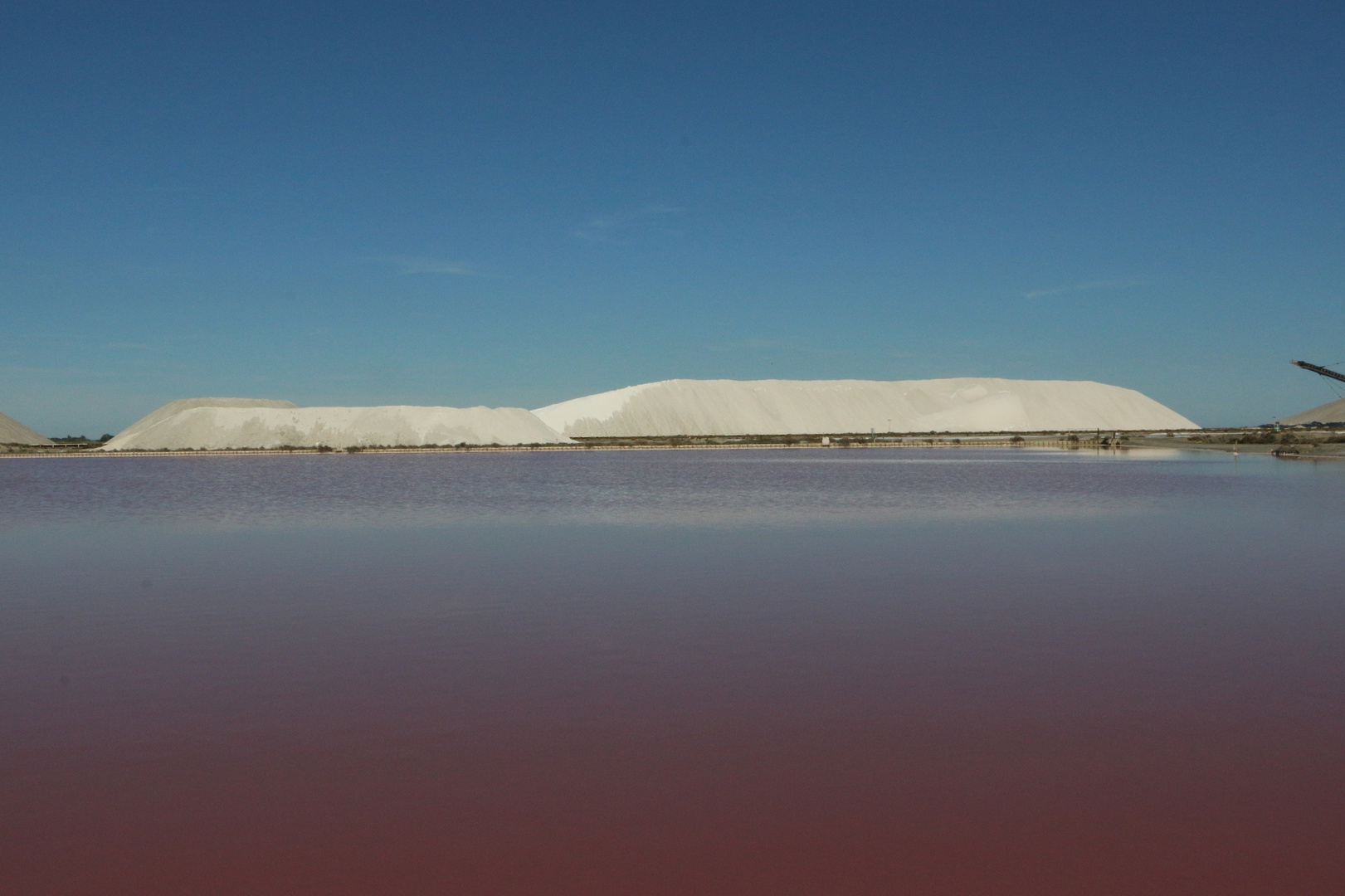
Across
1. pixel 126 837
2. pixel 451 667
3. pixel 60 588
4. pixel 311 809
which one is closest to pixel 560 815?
pixel 311 809

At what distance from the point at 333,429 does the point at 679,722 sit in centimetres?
12484

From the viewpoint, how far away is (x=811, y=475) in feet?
155

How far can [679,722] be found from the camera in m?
7.14

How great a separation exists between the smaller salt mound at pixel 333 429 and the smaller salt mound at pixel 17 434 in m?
66.9

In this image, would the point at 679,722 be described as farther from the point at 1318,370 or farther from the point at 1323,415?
the point at 1323,415

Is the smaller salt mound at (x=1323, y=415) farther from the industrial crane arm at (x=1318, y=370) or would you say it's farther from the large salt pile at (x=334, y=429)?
the large salt pile at (x=334, y=429)

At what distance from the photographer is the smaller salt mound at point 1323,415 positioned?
141 metres

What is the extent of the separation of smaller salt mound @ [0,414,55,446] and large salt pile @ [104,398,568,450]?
65150mm

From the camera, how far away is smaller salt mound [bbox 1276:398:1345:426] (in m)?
141

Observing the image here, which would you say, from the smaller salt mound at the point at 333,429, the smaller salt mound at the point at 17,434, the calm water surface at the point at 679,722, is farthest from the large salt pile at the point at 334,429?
the calm water surface at the point at 679,722


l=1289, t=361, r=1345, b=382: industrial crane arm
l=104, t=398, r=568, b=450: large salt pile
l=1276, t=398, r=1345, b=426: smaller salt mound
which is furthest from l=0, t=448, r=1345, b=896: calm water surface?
l=1276, t=398, r=1345, b=426: smaller salt mound

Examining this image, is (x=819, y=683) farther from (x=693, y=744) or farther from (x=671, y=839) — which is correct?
(x=671, y=839)

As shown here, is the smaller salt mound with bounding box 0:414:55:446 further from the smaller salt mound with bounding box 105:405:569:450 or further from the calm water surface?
the calm water surface

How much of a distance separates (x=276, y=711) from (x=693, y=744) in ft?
10.4
